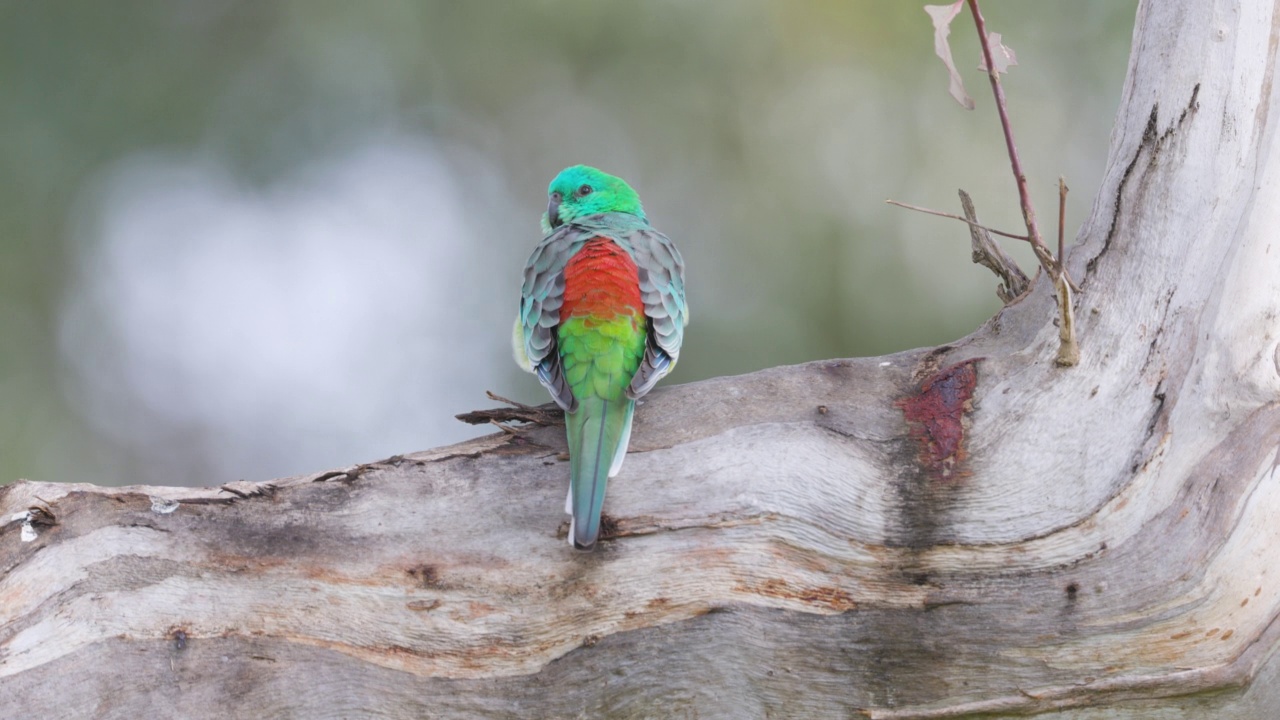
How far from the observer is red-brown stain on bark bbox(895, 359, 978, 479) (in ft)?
8.15

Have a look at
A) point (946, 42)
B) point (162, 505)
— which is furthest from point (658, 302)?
point (162, 505)

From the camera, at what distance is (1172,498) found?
2.32 metres

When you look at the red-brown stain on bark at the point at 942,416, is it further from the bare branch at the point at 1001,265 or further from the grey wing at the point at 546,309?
the grey wing at the point at 546,309

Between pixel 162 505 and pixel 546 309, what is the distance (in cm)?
127

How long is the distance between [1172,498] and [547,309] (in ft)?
6.13

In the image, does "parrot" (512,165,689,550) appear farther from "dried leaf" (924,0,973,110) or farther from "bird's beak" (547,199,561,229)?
"dried leaf" (924,0,973,110)

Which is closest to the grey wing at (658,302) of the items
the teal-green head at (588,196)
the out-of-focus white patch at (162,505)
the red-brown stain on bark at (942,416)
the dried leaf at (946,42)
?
the red-brown stain on bark at (942,416)

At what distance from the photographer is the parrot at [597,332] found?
257cm

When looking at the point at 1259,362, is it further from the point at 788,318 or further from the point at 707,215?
the point at 707,215

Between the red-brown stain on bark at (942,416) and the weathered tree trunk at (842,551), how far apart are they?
0.04 ft

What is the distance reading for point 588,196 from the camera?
4547mm

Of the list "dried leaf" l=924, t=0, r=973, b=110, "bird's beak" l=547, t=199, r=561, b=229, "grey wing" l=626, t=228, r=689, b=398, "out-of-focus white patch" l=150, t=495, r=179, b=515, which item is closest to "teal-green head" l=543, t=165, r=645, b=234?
"bird's beak" l=547, t=199, r=561, b=229

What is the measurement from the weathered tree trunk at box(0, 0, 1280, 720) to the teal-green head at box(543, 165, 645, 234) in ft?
6.88

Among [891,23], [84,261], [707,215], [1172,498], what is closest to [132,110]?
[84,261]
